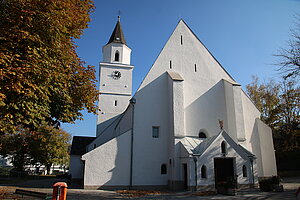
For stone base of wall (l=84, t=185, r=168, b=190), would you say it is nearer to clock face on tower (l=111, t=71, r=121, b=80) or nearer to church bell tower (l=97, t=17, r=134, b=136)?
church bell tower (l=97, t=17, r=134, b=136)

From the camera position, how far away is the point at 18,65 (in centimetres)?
776

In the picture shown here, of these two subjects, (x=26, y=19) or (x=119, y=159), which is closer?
(x=26, y=19)

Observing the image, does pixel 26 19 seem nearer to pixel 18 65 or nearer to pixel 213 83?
pixel 18 65

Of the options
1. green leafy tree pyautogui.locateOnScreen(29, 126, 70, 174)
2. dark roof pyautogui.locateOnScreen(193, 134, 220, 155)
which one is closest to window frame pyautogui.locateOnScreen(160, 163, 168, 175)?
dark roof pyautogui.locateOnScreen(193, 134, 220, 155)

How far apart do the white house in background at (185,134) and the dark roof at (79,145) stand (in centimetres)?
1285

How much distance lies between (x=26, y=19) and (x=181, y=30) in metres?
17.3

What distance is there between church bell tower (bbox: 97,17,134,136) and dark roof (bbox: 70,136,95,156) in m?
5.69

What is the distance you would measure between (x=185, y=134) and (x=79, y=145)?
22310 mm

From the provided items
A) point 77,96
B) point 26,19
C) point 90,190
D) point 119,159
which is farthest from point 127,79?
point 26,19

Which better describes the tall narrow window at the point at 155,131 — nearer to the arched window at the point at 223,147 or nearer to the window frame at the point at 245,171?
the arched window at the point at 223,147

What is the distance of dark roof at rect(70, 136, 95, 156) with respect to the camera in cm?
3377

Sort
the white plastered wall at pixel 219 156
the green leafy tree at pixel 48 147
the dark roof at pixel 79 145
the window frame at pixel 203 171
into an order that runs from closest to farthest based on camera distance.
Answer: the white plastered wall at pixel 219 156, the window frame at pixel 203 171, the dark roof at pixel 79 145, the green leafy tree at pixel 48 147

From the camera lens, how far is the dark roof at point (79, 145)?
33772 millimetres

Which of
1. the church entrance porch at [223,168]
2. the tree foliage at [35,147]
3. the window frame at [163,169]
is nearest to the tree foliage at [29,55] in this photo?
the window frame at [163,169]
